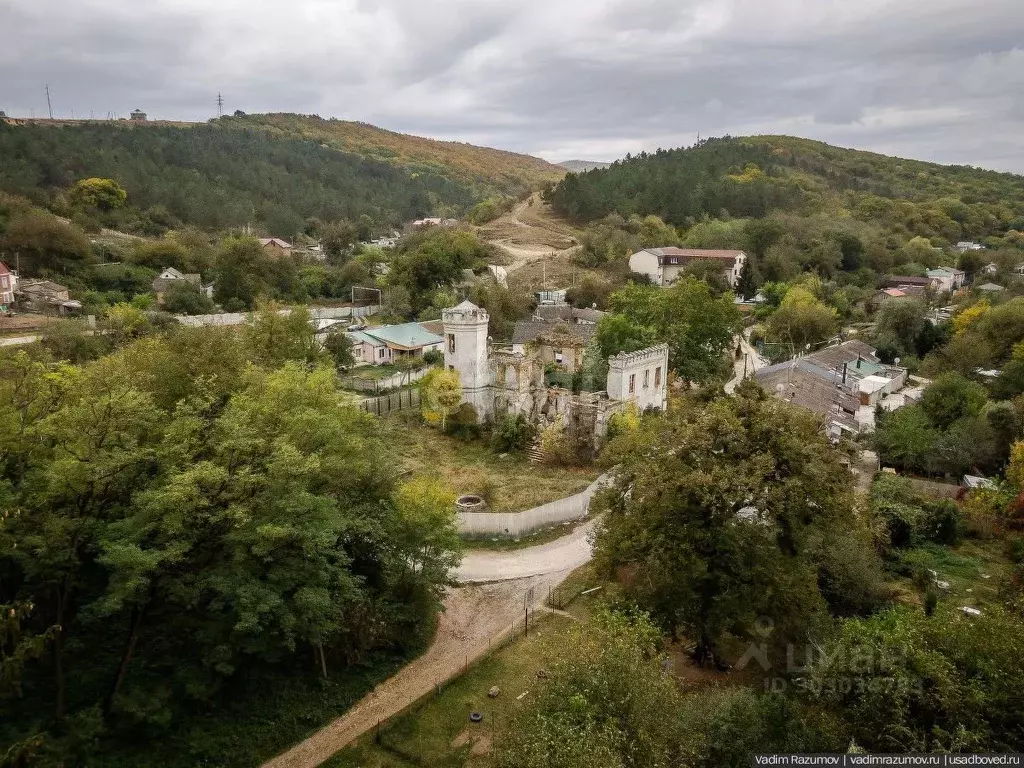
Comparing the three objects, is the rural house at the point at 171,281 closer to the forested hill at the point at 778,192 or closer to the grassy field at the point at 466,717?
the forested hill at the point at 778,192

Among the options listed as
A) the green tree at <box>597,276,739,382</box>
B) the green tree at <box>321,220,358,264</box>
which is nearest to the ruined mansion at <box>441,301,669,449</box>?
the green tree at <box>597,276,739,382</box>

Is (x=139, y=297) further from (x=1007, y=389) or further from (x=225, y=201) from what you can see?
(x=1007, y=389)

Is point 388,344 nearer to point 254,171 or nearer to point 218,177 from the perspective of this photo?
point 218,177

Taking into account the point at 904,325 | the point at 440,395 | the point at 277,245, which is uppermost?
the point at 277,245

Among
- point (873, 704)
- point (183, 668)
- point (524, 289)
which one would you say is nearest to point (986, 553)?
point (873, 704)

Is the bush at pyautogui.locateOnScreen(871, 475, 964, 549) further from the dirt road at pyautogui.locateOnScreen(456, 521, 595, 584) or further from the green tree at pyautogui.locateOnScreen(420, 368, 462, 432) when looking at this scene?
the green tree at pyautogui.locateOnScreen(420, 368, 462, 432)

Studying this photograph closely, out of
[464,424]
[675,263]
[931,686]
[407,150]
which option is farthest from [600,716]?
[407,150]
